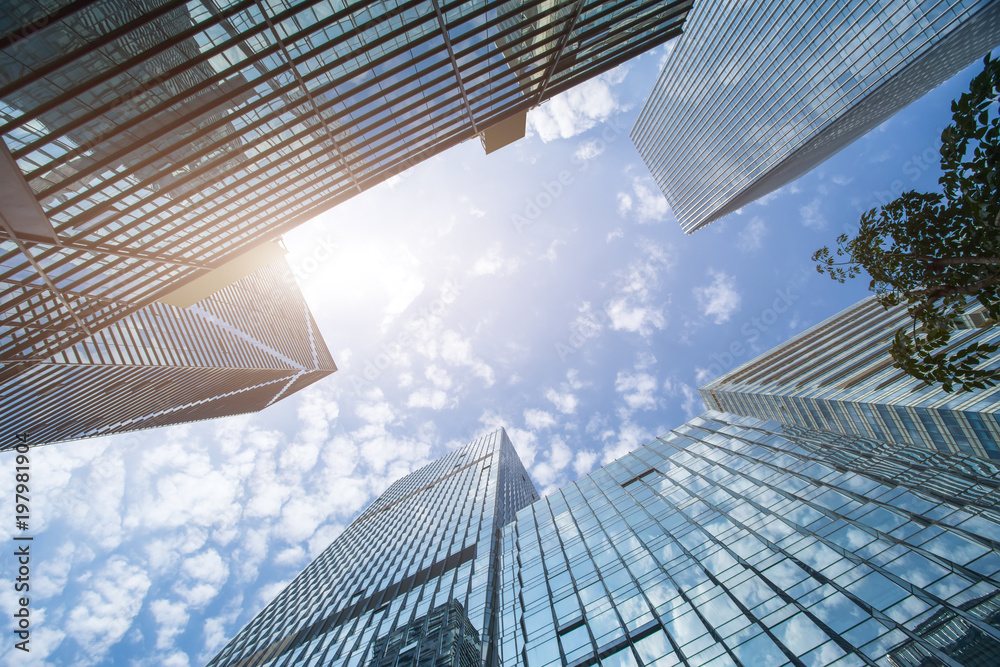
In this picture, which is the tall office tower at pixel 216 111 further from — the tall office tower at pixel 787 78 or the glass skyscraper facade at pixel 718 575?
the tall office tower at pixel 787 78

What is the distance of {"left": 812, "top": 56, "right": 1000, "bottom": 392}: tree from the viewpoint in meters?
7.63

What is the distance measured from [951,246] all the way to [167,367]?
60777 mm

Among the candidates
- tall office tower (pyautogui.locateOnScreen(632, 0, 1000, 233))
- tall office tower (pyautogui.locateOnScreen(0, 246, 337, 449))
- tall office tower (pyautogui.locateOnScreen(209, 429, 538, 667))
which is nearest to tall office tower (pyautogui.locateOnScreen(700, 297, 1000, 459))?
tall office tower (pyautogui.locateOnScreen(209, 429, 538, 667))

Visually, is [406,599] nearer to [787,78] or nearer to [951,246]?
[951,246]

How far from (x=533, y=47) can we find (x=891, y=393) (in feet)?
114

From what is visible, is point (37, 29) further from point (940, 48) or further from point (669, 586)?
point (940, 48)

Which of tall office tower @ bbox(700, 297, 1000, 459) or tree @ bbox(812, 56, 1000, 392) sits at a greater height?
tree @ bbox(812, 56, 1000, 392)

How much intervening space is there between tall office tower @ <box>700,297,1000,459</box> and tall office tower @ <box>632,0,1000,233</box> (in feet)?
119

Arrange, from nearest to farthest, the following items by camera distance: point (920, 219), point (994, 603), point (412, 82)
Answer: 1. point (920, 219)
2. point (994, 603)
3. point (412, 82)

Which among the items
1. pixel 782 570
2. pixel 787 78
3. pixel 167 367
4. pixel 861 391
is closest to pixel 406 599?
pixel 782 570

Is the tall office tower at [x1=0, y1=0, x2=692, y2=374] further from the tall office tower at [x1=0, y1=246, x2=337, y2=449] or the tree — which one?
the tree

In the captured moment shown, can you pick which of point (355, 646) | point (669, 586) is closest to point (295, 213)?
point (355, 646)

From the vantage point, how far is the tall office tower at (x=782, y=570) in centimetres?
1187

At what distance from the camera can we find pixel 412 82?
25188 mm
